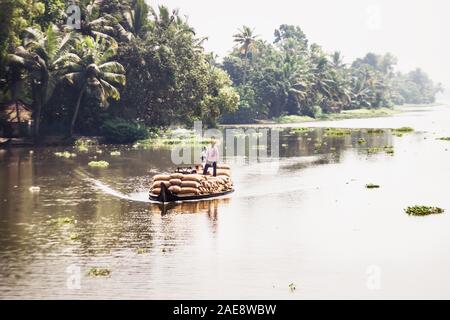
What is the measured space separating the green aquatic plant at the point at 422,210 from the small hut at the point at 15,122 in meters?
47.5

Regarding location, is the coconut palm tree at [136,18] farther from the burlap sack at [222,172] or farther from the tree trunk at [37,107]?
the burlap sack at [222,172]

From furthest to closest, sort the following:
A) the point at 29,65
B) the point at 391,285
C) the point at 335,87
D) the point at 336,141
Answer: the point at 335,87 < the point at 336,141 < the point at 29,65 < the point at 391,285

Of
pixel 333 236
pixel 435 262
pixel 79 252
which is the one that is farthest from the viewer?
pixel 333 236

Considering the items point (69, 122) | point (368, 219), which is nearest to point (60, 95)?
point (69, 122)

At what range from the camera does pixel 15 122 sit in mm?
67062

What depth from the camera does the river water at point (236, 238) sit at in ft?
59.5

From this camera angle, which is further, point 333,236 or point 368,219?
point 368,219

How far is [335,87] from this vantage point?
5640 inches

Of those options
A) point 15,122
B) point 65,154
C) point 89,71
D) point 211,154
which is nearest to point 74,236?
point 211,154

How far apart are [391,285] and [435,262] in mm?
3017

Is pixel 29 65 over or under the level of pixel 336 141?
over

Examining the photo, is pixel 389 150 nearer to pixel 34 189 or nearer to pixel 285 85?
pixel 34 189

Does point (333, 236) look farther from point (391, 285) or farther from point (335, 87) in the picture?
point (335, 87)
